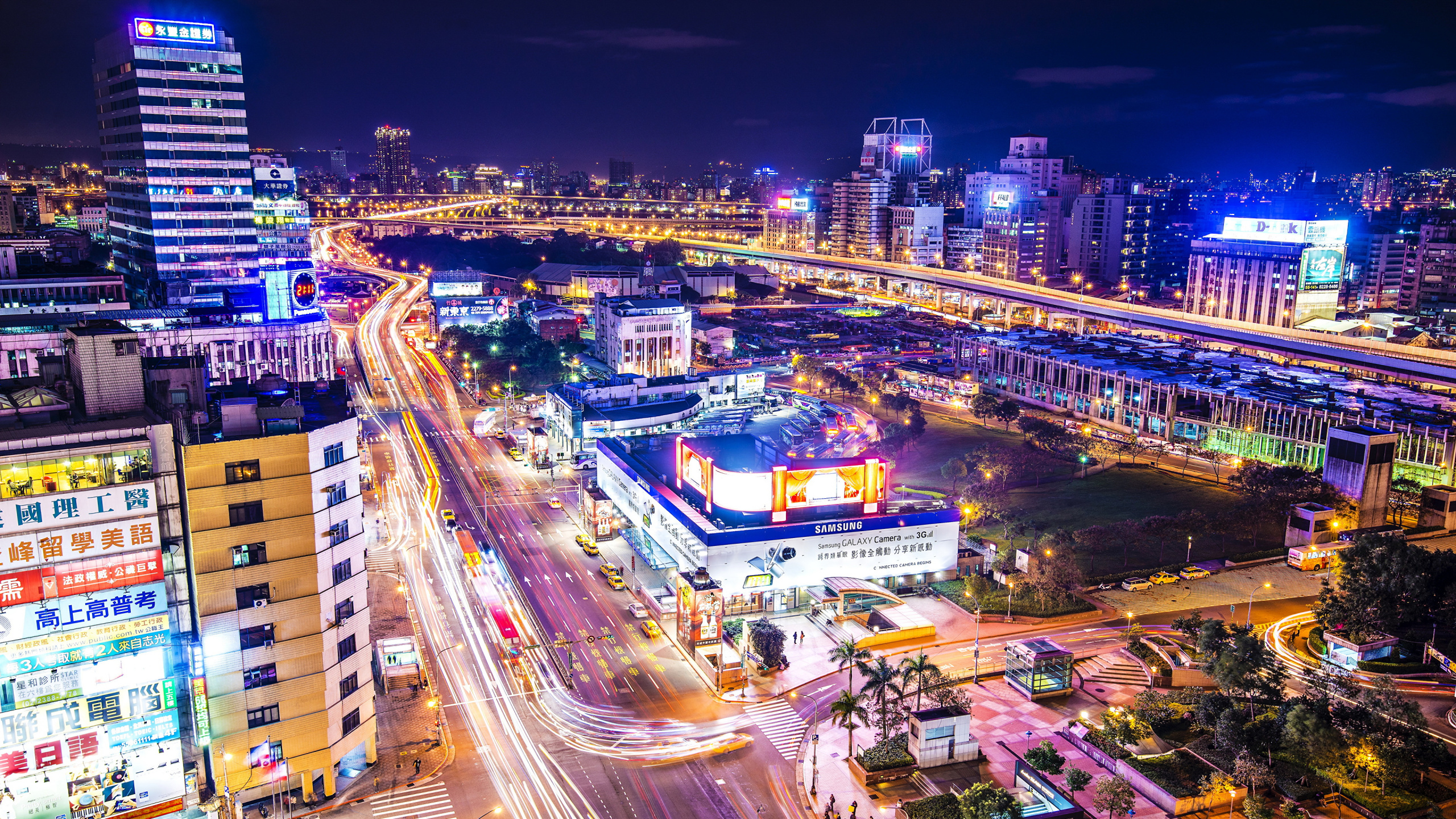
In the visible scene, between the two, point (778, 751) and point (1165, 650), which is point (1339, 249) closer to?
point (1165, 650)

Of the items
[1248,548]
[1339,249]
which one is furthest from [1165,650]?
[1339,249]

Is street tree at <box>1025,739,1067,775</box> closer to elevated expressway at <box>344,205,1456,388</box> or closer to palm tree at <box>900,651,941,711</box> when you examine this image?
palm tree at <box>900,651,941,711</box>

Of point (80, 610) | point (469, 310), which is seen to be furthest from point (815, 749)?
point (469, 310)

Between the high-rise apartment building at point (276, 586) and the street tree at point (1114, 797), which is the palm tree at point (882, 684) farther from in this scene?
the high-rise apartment building at point (276, 586)

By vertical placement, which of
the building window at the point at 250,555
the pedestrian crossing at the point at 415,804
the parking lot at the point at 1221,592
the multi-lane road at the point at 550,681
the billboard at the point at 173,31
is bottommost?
the pedestrian crossing at the point at 415,804

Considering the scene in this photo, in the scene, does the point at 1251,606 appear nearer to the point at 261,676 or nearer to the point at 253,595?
the point at 261,676

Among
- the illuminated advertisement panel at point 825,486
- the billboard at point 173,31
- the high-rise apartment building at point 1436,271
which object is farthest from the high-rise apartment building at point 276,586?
the high-rise apartment building at point 1436,271

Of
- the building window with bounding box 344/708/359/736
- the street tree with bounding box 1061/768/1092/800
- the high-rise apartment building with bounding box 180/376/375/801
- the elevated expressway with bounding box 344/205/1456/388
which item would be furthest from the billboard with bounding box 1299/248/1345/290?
the building window with bounding box 344/708/359/736
